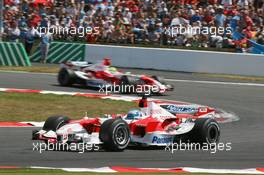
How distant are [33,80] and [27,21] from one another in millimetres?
8201

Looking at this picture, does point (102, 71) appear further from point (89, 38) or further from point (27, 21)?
point (27, 21)

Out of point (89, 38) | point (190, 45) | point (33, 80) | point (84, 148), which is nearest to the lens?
point (84, 148)

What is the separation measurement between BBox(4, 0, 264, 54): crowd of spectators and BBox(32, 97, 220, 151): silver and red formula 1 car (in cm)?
1413

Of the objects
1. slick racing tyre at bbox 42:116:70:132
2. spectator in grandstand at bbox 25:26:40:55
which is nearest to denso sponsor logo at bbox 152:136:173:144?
slick racing tyre at bbox 42:116:70:132

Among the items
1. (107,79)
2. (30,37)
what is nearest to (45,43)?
(30,37)

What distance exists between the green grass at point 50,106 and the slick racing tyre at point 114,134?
4892mm

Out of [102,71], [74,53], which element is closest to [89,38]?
[74,53]

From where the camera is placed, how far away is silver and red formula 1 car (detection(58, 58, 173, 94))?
71.4 ft

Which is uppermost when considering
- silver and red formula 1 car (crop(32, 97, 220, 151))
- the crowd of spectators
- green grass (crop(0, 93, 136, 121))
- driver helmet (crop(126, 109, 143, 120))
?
the crowd of spectators

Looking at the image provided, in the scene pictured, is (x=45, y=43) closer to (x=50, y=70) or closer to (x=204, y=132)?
(x=50, y=70)

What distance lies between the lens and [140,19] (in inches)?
1174

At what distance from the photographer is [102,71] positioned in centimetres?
2280

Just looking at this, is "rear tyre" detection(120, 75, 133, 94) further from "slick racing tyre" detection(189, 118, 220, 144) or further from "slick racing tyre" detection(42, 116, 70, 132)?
"slick racing tyre" detection(42, 116, 70, 132)

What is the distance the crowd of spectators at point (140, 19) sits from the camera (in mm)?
27609
